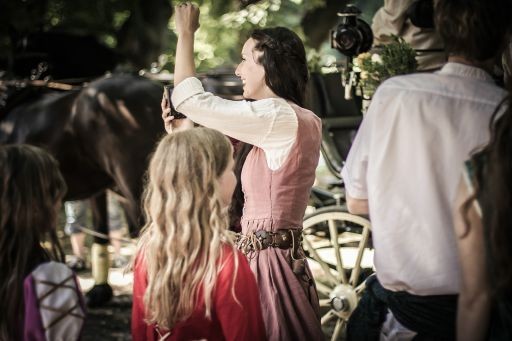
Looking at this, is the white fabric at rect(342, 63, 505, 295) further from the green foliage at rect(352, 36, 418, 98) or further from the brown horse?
the brown horse

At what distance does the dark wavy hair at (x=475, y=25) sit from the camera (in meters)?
2.16

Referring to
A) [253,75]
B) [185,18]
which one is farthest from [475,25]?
[185,18]

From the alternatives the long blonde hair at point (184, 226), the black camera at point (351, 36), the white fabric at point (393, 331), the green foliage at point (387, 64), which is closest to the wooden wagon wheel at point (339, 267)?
the green foliage at point (387, 64)

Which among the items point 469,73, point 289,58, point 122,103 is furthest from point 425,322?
point 122,103

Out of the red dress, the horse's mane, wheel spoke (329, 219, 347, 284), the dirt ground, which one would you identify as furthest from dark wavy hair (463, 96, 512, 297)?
the horse's mane

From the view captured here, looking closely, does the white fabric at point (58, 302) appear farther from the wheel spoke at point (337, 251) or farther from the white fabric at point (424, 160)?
the wheel spoke at point (337, 251)

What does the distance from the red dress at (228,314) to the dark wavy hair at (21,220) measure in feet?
1.18

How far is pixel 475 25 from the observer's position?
7.12ft

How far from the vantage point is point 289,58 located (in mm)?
2961

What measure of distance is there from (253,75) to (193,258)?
0.88 meters

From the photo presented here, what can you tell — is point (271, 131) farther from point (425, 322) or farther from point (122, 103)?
point (122, 103)

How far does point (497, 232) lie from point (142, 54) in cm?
1147

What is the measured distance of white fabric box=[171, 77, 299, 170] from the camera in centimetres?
277

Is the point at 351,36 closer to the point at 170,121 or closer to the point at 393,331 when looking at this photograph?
the point at 170,121
